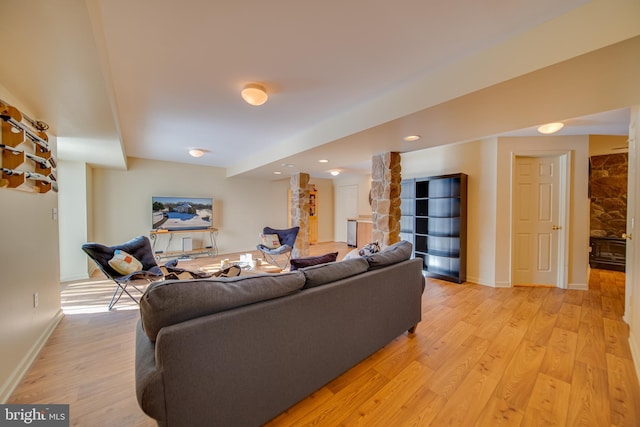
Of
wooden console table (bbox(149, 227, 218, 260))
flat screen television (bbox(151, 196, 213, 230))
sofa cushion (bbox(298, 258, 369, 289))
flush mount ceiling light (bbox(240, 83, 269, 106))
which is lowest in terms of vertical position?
wooden console table (bbox(149, 227, 218, 260))

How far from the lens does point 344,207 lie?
8.05m

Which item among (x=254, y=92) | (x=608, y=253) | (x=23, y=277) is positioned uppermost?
(x=254, y=92)

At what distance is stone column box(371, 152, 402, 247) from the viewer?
3533 mm

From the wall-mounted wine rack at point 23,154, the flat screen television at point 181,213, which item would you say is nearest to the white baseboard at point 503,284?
the wall-mounted wine rack at point 23,154

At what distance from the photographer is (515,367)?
183 cm

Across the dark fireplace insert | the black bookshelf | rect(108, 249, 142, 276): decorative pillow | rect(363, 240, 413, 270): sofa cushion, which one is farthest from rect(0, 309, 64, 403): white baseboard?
the dark fireplace insert

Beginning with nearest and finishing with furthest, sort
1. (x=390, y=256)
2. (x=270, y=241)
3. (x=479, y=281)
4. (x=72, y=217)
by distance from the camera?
1. (x=390, y=256)
2. (x=479, y=281)
3. (x=72, y=217)
4. (x=270, y=241)

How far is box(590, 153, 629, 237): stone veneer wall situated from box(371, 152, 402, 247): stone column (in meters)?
4.48

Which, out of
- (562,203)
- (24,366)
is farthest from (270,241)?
(562,203)

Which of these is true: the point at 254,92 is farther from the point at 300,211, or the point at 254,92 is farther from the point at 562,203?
the point at 562,203

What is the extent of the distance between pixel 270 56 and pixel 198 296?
5.49 ft

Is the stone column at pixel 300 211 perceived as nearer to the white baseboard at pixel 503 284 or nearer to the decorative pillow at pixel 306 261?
the decorative pillow at pixel 306 261

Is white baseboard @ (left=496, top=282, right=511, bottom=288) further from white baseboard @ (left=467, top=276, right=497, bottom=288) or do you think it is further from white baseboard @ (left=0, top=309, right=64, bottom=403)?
white baseboard @ (left=0, top=309, right=64, bottom=403)

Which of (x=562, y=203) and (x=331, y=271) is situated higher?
(x=562, y=203)
